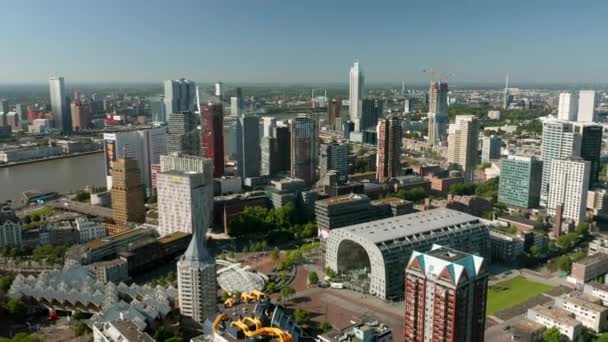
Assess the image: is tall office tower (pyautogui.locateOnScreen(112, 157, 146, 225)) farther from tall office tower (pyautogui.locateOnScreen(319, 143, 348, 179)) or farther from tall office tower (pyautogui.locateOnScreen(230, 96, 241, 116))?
tall office tower (pyautogui.locateOnScreen(230, 96, 241, 116))

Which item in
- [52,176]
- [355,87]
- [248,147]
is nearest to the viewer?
[248,147]

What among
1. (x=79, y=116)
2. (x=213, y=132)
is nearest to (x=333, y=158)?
(x=213, y=132)

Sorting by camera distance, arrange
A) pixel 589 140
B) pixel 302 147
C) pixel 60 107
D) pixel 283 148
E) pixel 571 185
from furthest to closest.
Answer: pixel 60 107
pixel 283 148
pixel 302 147
pixel 589 140
pixel 571 185

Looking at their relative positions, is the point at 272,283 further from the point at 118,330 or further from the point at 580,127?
the point at 580,127

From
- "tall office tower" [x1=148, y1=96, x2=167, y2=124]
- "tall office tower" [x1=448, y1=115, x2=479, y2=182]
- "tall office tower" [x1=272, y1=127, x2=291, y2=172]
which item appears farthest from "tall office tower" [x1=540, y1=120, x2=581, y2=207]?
"tall office tower" [x1=148, y1=96, x2=167, y2=124]

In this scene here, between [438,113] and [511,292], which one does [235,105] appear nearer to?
[438,113]

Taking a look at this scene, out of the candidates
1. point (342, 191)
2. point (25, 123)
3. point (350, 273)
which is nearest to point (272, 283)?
point (350, 273)

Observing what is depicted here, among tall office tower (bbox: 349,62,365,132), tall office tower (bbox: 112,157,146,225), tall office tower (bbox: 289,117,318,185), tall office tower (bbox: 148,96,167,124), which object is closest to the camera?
tall office tower (bbox: 112,157,146,225)
